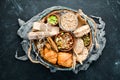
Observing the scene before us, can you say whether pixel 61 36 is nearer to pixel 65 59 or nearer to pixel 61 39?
pixel 61 39

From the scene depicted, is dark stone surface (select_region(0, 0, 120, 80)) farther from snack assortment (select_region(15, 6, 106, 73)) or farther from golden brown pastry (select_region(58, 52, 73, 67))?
golden brown pastry (select_region(58, 52, 73, 67))

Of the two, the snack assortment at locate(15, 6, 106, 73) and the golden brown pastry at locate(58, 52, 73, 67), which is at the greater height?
the snack assortment at locate(15, 6, 106, 73)

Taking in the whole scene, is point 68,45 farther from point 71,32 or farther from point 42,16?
point 42,16

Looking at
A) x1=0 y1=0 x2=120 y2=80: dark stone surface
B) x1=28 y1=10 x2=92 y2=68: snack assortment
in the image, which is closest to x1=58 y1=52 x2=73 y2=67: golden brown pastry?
x1=28 y1=10 x2=92 y2=68: snack assortment

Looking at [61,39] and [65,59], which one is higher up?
[61,39]

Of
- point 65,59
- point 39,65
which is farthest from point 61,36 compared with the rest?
point 39,65

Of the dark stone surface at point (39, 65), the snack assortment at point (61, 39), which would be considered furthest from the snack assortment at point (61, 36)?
the dark stone surface at point (39, 65)
